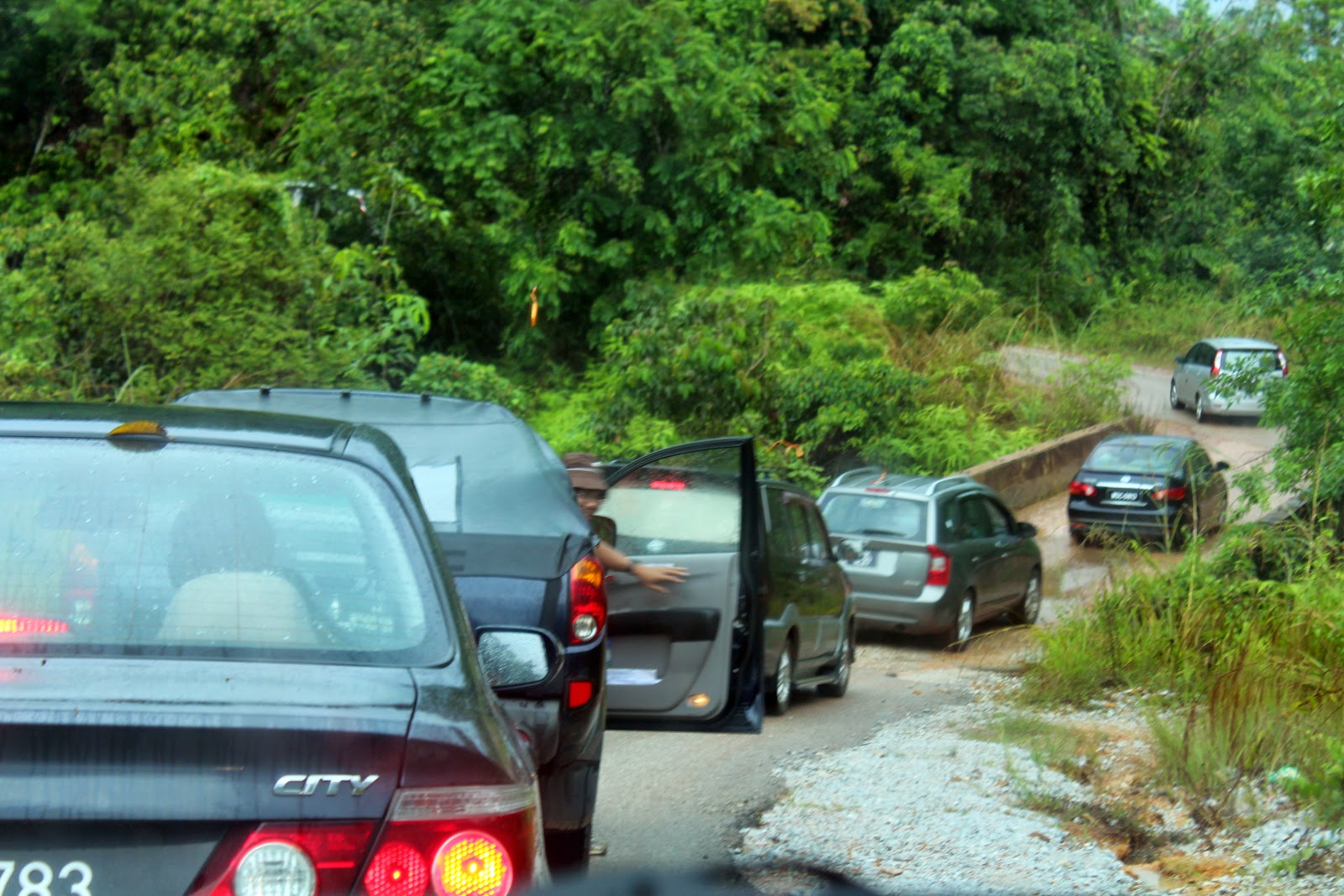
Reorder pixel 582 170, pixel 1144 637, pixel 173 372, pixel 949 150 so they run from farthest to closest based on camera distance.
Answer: pixel 949 150, pixel 582 170, pixel 173 372, pixel 1144 637

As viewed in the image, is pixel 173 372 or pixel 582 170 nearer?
pixel 173 372

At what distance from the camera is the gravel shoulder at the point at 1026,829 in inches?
229

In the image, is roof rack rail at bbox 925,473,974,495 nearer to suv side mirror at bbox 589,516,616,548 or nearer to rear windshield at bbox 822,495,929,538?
rear windshield at bbox 822,495,929,538

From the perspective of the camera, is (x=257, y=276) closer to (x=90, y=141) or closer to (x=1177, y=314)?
(x=90, y=141)

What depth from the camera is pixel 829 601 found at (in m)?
11.2

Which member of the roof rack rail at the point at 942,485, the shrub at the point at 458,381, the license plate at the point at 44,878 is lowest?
the roof rack rail at the point at 942,485

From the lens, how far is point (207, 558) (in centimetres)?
293

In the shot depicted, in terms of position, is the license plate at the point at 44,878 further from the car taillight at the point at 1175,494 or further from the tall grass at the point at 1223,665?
the car taillight at the point at 1175,494

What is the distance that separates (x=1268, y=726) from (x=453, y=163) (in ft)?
57.3

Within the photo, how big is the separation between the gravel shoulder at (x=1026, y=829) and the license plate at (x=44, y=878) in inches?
119

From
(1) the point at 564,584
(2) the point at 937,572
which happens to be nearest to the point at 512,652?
(1) the point at 564,584

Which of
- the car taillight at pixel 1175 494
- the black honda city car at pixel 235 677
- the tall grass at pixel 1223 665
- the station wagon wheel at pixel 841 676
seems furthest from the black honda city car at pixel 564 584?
the car taillight at pixel 1175 494

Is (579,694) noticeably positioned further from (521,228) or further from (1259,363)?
(521,228)

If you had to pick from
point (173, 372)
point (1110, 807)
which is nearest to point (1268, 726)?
point (1110, 807)
